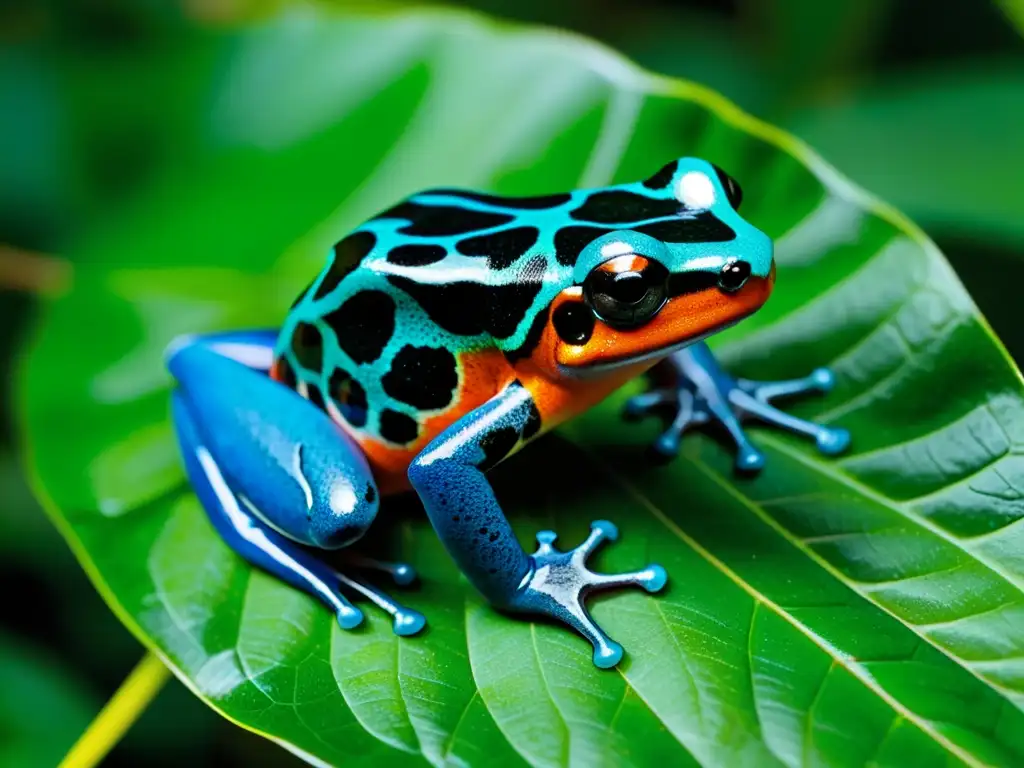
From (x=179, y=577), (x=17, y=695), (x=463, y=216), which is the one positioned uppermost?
(x=463, y=216)

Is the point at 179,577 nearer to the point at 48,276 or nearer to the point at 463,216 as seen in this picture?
the point at 463,216

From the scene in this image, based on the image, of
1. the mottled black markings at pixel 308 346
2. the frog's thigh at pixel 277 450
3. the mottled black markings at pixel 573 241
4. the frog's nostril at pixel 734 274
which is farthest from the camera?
the mottled black markings at pixel 308 346

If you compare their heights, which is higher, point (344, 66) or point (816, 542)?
point (344, 66)

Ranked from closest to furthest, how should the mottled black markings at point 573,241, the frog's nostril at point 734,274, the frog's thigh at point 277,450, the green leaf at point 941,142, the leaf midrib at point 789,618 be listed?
the leaf midrib at point 789,618
the frog's nostril at point 734,274
the mottled black markings at point 573,241
the frog's thigh at point 277,450
the green leaf at point 941,142

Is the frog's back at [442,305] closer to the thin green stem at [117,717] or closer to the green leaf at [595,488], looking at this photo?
the green leaf at [595,488]

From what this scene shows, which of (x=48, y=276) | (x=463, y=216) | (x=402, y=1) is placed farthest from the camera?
(x=402, y=1)

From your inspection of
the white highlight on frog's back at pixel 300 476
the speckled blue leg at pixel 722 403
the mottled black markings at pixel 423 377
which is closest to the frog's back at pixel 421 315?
the mottled black markings at pixel 423 377

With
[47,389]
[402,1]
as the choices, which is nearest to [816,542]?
[47,389]
